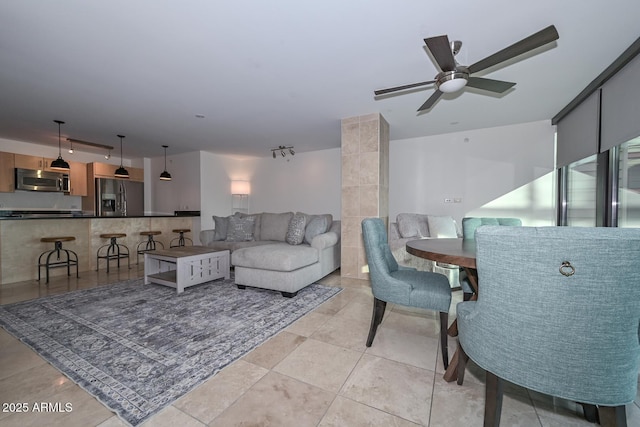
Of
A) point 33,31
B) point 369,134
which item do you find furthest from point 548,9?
point 33,31

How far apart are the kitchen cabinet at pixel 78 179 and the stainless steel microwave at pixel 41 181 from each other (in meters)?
0.12

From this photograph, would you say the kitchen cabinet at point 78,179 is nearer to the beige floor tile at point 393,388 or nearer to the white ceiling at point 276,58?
the white ceiling at point 276,58

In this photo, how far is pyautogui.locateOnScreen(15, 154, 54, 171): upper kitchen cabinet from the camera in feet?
16.4

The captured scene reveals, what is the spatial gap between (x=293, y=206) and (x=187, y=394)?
5.11 meters

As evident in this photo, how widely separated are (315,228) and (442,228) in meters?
2.10

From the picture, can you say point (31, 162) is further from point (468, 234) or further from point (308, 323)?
point (468, 234)

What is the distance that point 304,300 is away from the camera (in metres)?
2.92

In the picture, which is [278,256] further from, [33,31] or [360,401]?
[33,31]

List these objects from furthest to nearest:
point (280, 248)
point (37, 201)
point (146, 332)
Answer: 1. point (37, 201)
2. point (280, 248)
3. point (146, 332)

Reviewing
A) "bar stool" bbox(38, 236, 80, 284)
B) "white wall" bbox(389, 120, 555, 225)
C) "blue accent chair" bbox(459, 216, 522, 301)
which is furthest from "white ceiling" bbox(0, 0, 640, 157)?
"bar stool" bbox(38, 236, 80, 284)

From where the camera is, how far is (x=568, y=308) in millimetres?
836

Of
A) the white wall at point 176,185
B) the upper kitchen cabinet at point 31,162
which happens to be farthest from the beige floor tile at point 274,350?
the upper kitchen cabinet at point 31,162

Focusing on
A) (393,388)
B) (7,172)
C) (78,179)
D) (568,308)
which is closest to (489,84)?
(568,308)

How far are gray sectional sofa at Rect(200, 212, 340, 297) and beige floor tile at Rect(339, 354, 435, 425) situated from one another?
1.50 metres
